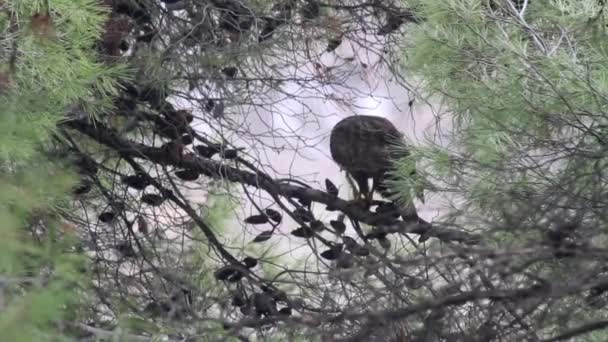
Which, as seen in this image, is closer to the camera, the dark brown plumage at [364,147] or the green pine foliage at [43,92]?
the green pine foliage at [43,92]

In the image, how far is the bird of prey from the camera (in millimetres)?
3139

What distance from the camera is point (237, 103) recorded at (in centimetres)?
294

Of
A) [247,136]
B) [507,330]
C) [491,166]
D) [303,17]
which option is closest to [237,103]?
[247,136]

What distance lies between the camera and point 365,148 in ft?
10.5

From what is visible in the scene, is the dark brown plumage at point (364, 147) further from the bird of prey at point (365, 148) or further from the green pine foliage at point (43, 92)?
the green pine foliage at point (43, 92)

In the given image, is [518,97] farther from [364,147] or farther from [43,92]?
[43,92]

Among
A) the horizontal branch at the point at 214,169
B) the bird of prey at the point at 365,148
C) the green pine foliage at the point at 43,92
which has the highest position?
the bird of prey at the point at 365,148

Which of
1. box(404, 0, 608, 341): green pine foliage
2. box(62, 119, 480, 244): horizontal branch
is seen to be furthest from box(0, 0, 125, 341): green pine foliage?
box(404, 0, 608, 341): green pine foliage

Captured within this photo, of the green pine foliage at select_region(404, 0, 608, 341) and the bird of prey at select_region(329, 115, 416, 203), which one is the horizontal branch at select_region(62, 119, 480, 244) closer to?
the bird of prey at select_region(329, 115, 416, 203)

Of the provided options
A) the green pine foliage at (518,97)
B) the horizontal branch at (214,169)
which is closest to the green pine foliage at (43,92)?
the horizontal branch at (214,169)

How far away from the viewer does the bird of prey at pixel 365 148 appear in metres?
3.14

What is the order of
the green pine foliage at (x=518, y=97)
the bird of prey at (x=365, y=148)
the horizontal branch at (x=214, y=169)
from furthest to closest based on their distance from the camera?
1. the bird of prey at (x=365, y=148)
2. the horizontal branch at (x=214, y=169)
3. the green pine foliage at (x=518, y=97)

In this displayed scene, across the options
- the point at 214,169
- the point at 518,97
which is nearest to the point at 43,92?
the point at 214,169

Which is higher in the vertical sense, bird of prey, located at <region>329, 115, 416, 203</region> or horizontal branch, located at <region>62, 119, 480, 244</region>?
bird of prey, located at <region>329, 115, 416, 203</region>
